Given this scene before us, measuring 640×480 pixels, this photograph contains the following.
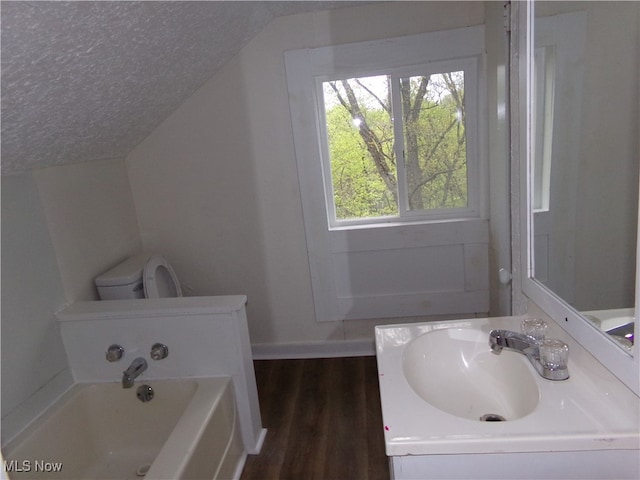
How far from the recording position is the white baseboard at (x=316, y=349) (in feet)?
9.14

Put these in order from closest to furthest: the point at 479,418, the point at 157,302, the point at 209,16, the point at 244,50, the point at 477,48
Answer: the point at 479,418, the point at 209,16, the point at 157,302, the point at 477,48, the point at 244,50

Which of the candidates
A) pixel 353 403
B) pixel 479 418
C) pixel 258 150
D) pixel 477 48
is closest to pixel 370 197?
pixel 258 150

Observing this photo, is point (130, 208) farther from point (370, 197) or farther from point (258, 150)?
point (370, 197)

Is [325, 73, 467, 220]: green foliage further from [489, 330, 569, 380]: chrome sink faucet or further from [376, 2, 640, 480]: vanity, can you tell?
[489, 330, 569, 380]: chrome sink faucet

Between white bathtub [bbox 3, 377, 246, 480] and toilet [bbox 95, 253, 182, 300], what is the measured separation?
0.48 m

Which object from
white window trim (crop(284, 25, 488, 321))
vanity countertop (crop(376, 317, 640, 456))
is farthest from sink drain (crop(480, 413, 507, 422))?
white window trim (crop(284, 25, 488, 321))

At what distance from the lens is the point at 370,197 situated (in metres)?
2.62

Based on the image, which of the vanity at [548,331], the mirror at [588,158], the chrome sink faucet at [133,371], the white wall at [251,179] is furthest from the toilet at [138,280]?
the mirror at [588,158]

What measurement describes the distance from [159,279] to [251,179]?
84 cm

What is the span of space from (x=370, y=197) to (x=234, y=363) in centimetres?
136

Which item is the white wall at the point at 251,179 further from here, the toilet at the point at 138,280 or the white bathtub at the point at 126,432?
the white bathtub at the point at 126,432

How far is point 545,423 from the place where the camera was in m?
0.86

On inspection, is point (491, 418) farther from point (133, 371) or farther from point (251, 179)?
point (251, 179)

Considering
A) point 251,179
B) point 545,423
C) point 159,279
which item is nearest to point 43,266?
point 159,279
